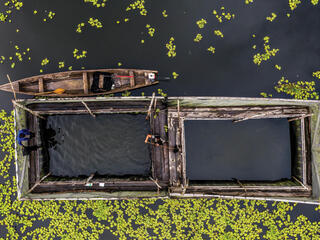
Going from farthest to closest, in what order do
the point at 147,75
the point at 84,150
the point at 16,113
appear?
1. the point at 84,150
2. the point at 147,75
3. the point at 16,113

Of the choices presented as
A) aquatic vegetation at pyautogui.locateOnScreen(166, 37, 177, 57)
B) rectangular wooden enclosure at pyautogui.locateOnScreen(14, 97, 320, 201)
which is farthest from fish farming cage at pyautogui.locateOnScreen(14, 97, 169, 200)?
aquatic vegetation at pyautogui.locateOnScreen(166, 37, 177, 57)

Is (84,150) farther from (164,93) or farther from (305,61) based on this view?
(305,61)

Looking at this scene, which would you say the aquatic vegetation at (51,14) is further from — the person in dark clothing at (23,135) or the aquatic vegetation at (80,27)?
the person in dark clothing at (23,135)

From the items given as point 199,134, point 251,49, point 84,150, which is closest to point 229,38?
point 251,49

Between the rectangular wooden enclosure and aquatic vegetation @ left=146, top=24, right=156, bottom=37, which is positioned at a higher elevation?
aquatic vegetation @ left=146, top=24, right=156, bottom=37

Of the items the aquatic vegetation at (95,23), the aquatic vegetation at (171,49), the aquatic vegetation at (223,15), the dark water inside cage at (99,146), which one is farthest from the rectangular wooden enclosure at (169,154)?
the aquatic vegetation at (223,15)

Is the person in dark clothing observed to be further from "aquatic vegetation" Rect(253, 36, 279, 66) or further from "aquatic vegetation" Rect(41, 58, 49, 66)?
"aquatic vegetation" Rect(253, 36, 279, 66)
